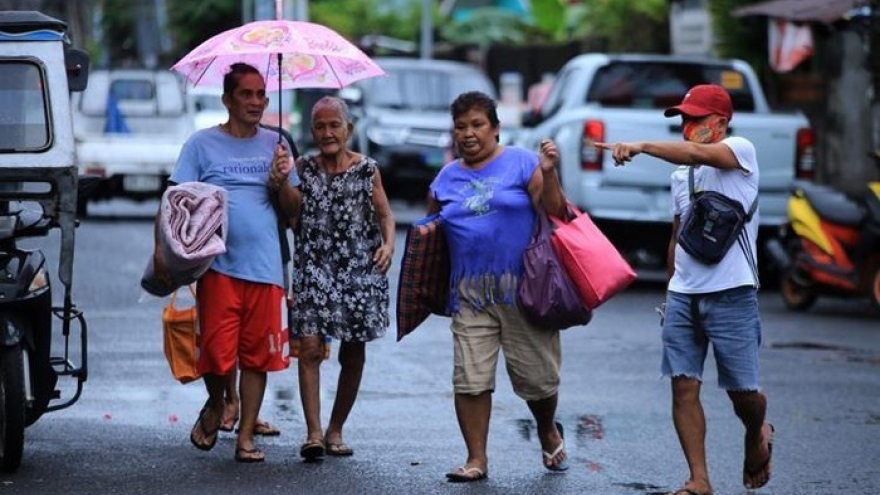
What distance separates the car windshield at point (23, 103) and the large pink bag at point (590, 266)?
2.22 metres

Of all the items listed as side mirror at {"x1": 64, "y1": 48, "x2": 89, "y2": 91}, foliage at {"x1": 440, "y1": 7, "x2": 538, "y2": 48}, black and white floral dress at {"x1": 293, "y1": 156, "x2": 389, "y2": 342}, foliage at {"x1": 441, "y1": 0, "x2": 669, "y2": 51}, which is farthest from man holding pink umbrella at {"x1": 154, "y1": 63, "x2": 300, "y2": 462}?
foliage at {"x1": 440, "y1": 7, "x2": 538, "y2": 48}

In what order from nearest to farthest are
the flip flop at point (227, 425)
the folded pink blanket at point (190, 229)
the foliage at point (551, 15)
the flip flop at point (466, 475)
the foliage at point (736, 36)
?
1. the flip flop at point (466, 475)
2. the folded pink blanket at point (190, 229)
3. the flip flop at point (227, 425)
4. the foliage at point (736, 36)
5. the foliage at point (551, 15)

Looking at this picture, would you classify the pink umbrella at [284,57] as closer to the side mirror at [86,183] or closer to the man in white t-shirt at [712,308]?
the side mirror at [86,183]

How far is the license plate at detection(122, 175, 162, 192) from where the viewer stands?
25.0 metres

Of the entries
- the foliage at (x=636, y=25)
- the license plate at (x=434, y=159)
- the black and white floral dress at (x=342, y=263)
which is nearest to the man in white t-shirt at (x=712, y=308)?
the black and white floral dress at (x=342, y=263)

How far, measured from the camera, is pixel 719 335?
7758 millimetres

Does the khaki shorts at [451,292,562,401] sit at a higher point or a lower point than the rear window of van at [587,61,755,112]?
lower

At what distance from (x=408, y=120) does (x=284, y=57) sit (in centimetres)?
1557

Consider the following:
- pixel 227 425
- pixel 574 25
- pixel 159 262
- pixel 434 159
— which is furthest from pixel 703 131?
pixel 574 25

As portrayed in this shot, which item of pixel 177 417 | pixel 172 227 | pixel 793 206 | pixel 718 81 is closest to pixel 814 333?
pixel 793 206

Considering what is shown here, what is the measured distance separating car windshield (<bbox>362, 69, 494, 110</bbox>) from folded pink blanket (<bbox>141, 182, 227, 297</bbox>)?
16975 mm

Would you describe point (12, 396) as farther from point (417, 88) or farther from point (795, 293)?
point (417, 88)

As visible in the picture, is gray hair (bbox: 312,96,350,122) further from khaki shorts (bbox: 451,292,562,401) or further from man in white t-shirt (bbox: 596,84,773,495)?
man in white t-shirt (bbox: 596,84,773,495)

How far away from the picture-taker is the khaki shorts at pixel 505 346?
8.33 meters
